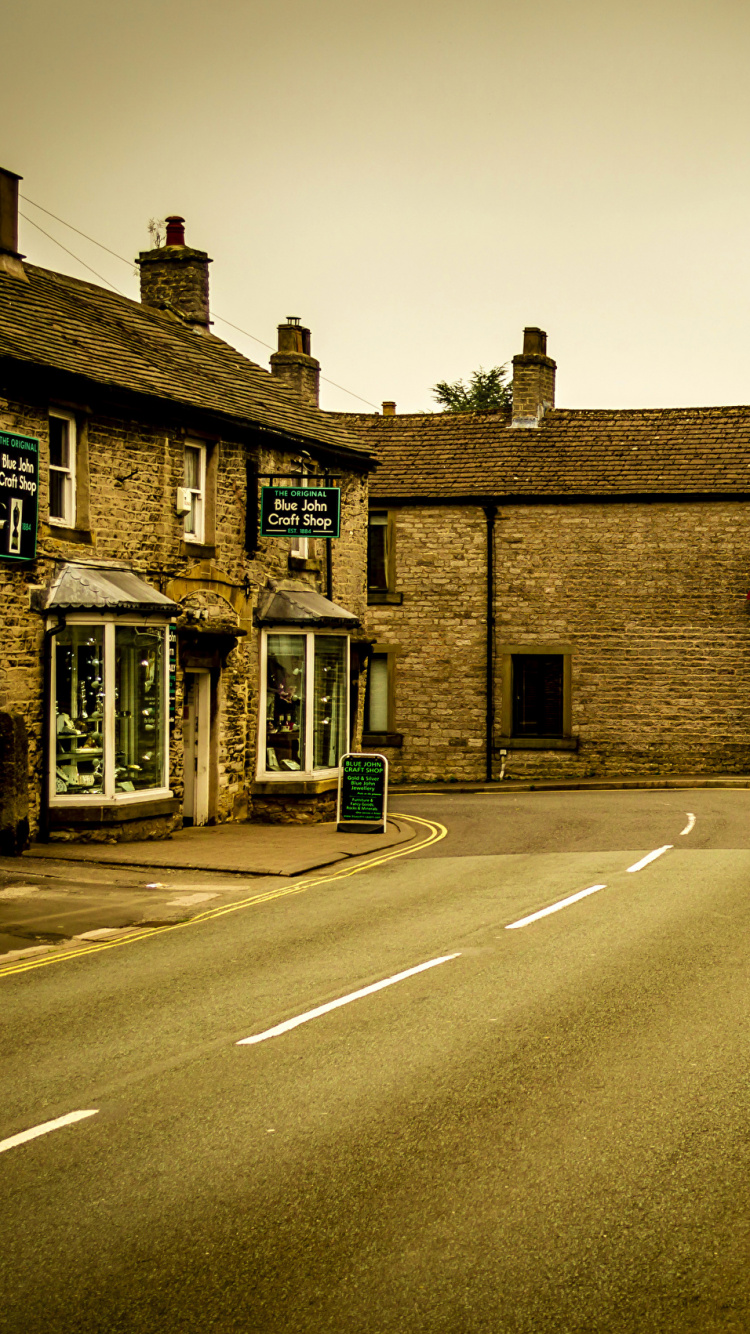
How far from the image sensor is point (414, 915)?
13023 mm

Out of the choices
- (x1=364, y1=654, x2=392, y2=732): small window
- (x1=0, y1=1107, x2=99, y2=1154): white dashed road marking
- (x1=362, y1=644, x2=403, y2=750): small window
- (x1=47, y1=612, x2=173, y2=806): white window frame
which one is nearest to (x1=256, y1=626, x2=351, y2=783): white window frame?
(x1=47, y1=612, x2=173, y2=806): white window frame

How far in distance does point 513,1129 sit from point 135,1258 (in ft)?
7.13

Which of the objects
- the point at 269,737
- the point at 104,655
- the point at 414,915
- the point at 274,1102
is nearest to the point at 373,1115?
the point at 274,1102

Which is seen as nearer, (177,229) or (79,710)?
(79,710)

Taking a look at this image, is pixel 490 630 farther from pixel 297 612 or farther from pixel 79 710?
pixel 79 710

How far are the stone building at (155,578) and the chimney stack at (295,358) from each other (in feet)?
16.3

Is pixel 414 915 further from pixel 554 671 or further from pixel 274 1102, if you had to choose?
pixel 554 671

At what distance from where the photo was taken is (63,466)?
1822cm

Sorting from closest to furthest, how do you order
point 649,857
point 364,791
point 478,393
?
point 649,857
point 364,791
point 478,393

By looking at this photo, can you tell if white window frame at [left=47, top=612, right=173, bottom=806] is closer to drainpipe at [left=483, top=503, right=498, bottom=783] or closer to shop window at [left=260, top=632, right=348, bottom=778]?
shop window at [left=260, top=632, right=348, bottom=778]

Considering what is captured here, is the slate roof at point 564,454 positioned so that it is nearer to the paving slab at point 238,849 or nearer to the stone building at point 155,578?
the stone building at point 155,578

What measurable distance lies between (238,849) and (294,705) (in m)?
4.15

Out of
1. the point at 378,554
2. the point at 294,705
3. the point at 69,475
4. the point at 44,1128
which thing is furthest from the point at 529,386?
the point at 44,1128

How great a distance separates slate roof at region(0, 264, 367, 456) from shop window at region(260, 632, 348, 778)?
3657 millimetres
